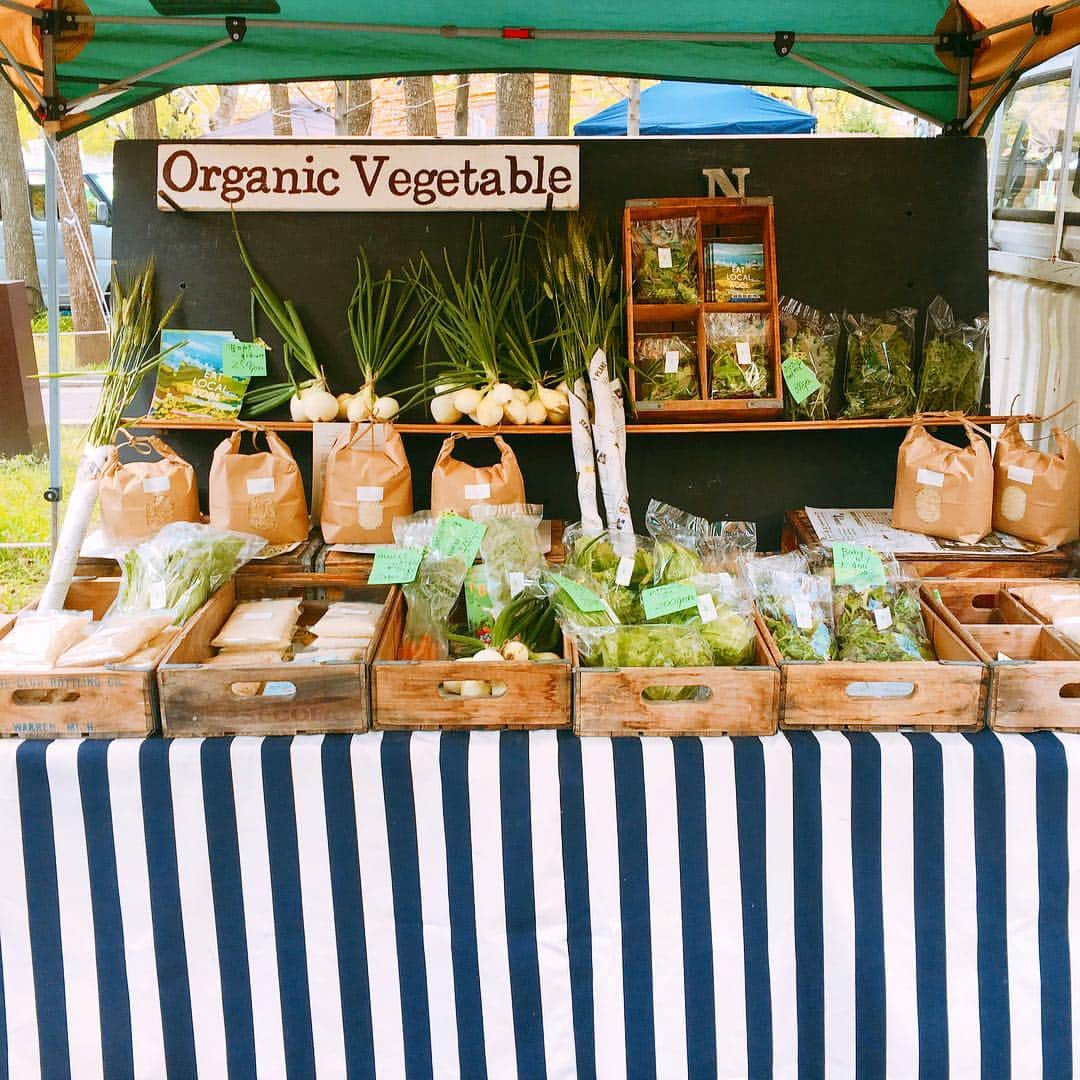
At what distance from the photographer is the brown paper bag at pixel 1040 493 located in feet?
9.50

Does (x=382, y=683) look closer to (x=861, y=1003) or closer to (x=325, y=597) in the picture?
(x=325, y=597)

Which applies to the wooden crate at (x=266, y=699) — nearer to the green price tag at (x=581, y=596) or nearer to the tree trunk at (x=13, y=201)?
the green price tag at (x=581, y=596)

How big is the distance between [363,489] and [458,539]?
2.48 feet

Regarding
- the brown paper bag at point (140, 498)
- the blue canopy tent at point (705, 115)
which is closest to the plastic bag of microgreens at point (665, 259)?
the brown paper bag at point (140, 498)

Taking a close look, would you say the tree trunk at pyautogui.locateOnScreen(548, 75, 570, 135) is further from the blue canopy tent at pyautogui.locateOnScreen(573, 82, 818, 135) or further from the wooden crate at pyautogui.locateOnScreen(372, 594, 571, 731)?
the wooden crate at pyautogui.locateOnScreen(372, 594, 571, 731)

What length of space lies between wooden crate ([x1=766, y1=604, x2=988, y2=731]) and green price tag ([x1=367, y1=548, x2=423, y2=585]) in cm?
82

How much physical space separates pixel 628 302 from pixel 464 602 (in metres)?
1.15

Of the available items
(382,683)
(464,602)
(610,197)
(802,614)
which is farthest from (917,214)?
(382,683)

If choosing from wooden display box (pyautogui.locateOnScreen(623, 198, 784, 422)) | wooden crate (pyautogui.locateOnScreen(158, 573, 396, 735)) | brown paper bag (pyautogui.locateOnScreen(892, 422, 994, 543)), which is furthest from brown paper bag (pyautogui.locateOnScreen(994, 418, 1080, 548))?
wooden crate (pyautogui.locateOnScreen(158, 573, 396, 735))

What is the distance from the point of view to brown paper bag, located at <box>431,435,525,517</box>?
9.86 feet

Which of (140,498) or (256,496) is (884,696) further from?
(140,498)

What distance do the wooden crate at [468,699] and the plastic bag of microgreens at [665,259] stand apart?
1631mm

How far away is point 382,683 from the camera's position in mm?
1920

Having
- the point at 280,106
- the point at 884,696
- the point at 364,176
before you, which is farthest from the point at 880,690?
the point at 280,106
